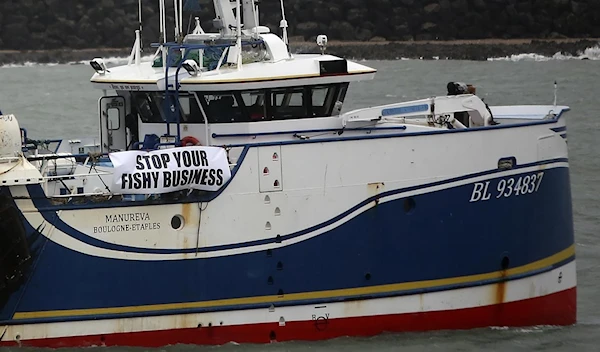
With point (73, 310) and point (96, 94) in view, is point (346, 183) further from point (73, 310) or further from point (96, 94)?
point (96, 94)

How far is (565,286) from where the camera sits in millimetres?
17609

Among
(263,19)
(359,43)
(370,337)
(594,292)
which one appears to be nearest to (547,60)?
(359,43)

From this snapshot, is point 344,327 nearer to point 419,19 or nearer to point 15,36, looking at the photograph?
point 419,19

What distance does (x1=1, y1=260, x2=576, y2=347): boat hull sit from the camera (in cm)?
1548

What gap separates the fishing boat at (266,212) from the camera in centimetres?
1535

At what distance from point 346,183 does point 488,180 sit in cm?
185

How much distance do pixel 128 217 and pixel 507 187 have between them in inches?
187

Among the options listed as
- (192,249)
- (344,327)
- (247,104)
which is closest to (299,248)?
(344,327)

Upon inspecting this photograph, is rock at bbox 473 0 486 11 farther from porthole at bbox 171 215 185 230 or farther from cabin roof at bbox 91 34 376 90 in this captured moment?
porthole at bbox 171 215 185 230

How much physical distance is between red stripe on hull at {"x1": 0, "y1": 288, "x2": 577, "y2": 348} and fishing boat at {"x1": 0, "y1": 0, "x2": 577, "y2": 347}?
0.02 metres

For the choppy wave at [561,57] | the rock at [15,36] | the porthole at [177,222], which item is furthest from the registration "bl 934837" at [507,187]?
the rock at [15,36]

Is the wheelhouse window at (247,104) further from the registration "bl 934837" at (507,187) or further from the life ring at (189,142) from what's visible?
the registration "bl 934837" at (507,187)

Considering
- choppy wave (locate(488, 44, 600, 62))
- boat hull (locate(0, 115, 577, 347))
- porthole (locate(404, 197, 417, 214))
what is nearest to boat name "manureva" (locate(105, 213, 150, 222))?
boat hull (locate(0, 115, 577, 347))

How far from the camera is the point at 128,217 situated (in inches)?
606
